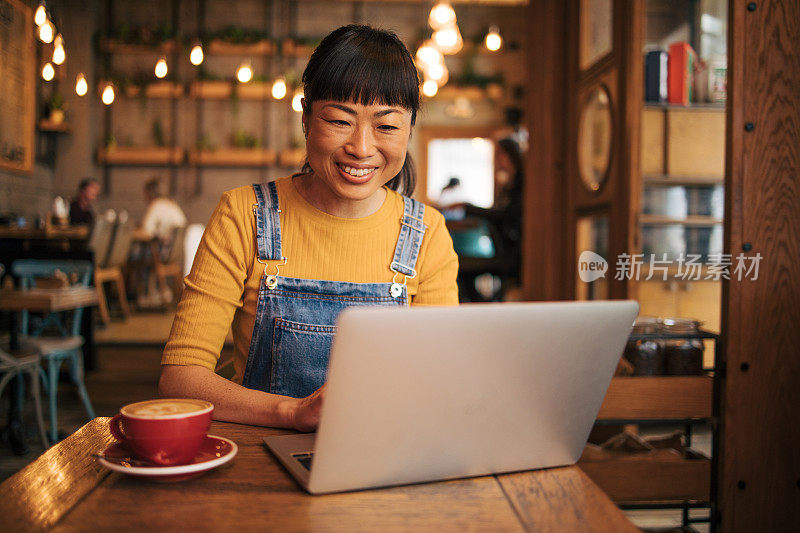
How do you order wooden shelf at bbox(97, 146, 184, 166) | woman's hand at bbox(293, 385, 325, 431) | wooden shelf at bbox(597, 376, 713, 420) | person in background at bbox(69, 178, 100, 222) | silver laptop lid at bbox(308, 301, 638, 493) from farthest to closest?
wooden shelf at bbox(97, 146, 184, 166) < person in background at bbox(69, 178, 100, 222) < wooden shelf at bbox(597, 376, 713, 420) < woman's hand at bbox(293, 385, 325, 431) < silver laptop lid at bbox(308, 301, 638, 493)

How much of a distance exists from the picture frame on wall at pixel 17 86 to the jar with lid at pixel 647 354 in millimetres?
6671

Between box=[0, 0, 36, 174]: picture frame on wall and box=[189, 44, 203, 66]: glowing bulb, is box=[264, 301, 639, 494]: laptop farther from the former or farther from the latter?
box=[0, 0, 36, 174]: picture frame on wall

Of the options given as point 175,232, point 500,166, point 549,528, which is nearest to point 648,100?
point 500,166

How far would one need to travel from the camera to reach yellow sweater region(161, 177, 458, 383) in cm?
108

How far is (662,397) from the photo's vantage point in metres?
1.92

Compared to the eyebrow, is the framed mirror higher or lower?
higher

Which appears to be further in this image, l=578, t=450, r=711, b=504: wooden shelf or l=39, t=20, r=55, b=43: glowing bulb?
l=39, t=20, r=55, b=43: glowing bulb

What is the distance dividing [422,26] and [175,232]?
409cm

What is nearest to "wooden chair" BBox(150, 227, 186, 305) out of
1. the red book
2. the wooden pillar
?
the red book

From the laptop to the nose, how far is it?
0.55 meters

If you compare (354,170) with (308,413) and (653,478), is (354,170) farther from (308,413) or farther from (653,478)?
(653,478)

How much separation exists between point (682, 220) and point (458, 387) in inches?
88.8

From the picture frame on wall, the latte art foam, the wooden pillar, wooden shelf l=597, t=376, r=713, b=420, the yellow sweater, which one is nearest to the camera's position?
the latte art foam

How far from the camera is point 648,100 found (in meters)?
2.61
